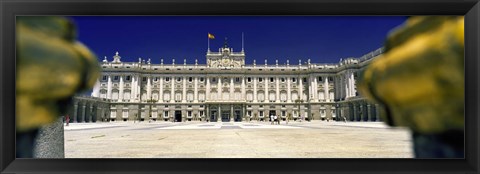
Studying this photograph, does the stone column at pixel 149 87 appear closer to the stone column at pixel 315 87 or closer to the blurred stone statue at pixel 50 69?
the stone column at pixel 315 87

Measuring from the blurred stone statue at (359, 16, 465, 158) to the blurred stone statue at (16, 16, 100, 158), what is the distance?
4.81 ft

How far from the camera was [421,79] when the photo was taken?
1498 mm

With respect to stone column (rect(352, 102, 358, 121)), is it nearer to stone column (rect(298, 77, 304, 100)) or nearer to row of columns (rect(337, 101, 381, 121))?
row of columns (rect(337, 101, 381, 121))

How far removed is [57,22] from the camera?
1.96 metres

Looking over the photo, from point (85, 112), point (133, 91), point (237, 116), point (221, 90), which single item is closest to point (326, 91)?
point (237, 116)

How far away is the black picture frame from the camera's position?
215 cm

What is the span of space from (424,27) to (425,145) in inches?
22.5

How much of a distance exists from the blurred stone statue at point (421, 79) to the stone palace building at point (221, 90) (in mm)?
58813
